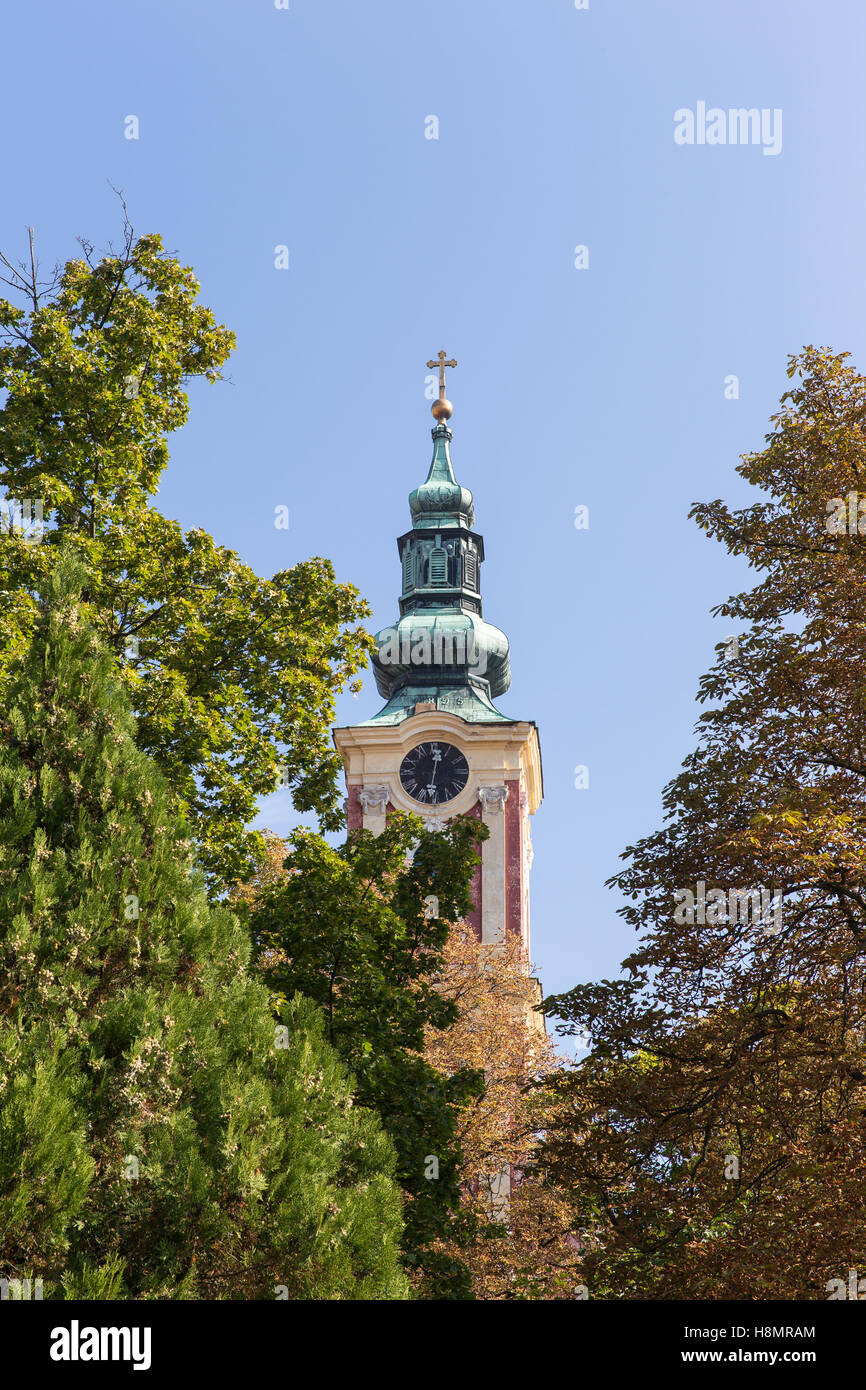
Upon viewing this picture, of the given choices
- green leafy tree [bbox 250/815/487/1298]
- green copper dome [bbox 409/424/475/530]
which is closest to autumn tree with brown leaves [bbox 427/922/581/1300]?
green leafy tree [bbox 250/815/487/1298]

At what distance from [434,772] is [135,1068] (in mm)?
50131

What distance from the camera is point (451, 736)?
190 ft

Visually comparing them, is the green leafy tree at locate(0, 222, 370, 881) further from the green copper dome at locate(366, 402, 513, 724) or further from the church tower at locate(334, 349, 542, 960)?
the green copper dome at locate(366, 402, 513, 724)

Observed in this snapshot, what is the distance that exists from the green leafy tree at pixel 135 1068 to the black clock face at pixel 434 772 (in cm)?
4803

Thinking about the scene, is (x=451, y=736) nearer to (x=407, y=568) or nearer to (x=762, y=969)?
(x=407, y=568)

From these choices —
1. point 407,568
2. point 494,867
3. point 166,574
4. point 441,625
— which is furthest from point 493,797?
point 166,574

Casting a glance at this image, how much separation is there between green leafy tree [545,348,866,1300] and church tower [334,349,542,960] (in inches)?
1385

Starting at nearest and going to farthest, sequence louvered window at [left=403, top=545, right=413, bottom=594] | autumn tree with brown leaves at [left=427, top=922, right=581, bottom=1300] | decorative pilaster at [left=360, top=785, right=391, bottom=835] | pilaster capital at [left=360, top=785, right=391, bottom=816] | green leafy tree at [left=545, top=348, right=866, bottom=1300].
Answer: green leafy tree at [left=545, top=348, right=866, bottom=1300] < autumn tree with brown leaves at [left=427, top=922, right=581, bottom=1300] < decorative pilaster at [left=360, top=785, right=391, bottom=835] < pilaster capital at [left=360, top=785, right=391, bottom=816] < louvered window at [left=403, top=545, right=413, bottom=594]

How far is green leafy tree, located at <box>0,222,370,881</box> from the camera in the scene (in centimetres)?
1636

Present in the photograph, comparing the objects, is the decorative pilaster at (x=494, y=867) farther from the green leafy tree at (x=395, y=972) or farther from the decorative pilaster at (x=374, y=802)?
the green leafy tree at (x=395, y=972)

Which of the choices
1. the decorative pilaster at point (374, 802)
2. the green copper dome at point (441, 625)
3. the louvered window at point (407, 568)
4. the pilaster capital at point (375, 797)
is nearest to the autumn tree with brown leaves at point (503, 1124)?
the decorative pilaster at point (374, 802)

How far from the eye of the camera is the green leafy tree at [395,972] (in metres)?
14.8


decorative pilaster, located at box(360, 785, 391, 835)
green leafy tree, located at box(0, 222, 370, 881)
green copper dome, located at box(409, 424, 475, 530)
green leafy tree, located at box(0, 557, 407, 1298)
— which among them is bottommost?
green leafy tree, located at box(0, 557, 407, 1298)
